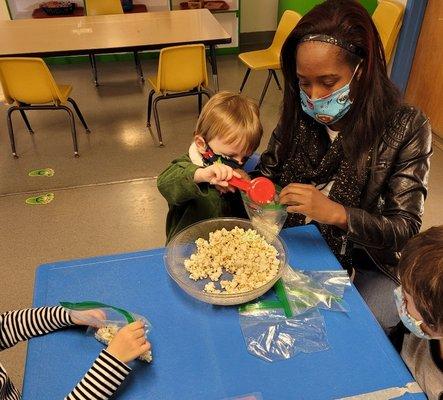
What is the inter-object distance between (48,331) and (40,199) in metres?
1.90

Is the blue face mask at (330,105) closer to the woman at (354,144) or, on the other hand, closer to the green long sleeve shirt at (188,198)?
the woman at (354,144)

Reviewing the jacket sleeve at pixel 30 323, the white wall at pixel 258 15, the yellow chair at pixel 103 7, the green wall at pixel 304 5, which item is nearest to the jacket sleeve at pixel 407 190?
the jacket sleeve at pixel 30 323

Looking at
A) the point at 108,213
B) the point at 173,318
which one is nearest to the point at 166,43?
the point at 108,213

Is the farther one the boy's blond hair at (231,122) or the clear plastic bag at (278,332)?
the boy's blond hair at (231,122)

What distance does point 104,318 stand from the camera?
879 millimetres

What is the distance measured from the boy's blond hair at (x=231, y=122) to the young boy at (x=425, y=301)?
0.56 m

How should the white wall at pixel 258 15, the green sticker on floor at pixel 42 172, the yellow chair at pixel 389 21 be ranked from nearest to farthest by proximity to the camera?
the green sticker on floor at pixel 42 172 < the yellow chair at pixel 389 21 < the white wall at pixel 258 15

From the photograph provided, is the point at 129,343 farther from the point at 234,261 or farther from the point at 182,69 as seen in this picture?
the point at 182,69

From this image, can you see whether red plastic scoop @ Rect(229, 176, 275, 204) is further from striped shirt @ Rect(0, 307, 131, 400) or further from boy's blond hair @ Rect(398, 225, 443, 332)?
striped shirt @ Rect(0, 307, 131, 400)

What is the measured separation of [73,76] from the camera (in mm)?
4414

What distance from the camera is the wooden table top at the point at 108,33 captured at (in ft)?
9.16

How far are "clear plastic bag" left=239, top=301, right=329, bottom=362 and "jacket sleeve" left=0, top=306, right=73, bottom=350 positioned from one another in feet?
1.32

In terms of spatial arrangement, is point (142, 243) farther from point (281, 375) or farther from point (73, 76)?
point (73, 76)

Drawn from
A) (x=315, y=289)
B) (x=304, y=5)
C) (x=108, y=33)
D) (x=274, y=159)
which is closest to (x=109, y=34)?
(x=108, y=33)
